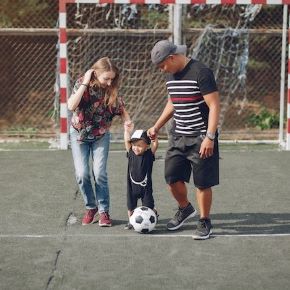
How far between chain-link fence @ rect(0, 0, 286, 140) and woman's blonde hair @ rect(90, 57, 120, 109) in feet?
19.1

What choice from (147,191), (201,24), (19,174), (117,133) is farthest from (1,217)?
(201,24)

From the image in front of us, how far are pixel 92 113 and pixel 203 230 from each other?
4.99 ft

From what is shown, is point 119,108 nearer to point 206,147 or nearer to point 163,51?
point 163,51

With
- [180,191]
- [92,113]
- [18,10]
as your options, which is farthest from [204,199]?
[18,10]

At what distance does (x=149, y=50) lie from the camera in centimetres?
1388

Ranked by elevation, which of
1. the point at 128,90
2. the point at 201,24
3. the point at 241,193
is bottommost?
the point at 241,193

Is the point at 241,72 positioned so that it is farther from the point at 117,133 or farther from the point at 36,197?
the point at 36,197

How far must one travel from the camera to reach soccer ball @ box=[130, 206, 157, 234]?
7.19m

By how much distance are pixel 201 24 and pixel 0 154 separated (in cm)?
594

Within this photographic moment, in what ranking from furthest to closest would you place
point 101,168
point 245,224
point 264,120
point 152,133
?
1. point 264,120
2. point 245,224
3. point 101,168
4. point 152,133

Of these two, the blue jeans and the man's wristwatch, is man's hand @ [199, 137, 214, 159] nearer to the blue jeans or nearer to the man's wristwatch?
the man's wristwatch

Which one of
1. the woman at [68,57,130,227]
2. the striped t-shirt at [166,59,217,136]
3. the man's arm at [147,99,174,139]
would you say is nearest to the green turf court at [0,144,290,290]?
the woman at [68,57,130,227]

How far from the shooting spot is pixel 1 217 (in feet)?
26.1

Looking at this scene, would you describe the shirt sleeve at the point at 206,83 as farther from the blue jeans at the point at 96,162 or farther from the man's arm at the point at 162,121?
the blue jeans at the point at 96,162
